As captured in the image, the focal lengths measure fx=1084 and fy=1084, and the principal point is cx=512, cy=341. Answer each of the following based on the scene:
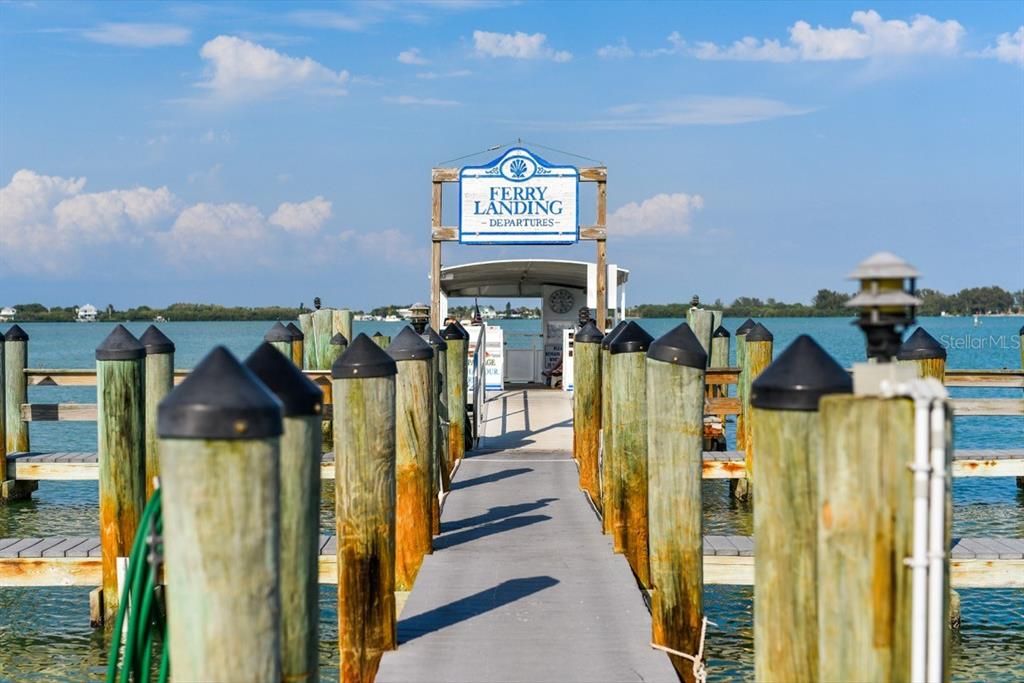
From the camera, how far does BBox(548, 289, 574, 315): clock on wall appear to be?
87.4 ft

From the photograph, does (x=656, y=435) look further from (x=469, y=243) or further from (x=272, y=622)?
(x=469, y=243)

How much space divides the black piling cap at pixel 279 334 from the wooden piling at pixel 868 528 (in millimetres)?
14441

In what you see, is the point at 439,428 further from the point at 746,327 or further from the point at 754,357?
the point at 746,327

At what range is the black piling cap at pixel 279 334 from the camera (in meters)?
17.5

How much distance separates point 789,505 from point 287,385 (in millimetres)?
2041

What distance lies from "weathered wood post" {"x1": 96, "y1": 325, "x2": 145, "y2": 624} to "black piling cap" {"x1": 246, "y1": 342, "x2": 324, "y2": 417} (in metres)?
5.21

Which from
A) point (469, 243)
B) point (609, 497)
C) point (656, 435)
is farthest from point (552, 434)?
point (656, 435)

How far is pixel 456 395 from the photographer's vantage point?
14.1 metres

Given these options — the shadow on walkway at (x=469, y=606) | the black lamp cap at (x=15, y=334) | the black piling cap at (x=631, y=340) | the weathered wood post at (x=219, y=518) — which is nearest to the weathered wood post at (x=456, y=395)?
the black piling cap at (x=631, y=340)

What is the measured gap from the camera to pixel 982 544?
950 cm

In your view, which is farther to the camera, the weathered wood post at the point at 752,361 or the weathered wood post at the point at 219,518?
the weathered wood post at the point at 752,361

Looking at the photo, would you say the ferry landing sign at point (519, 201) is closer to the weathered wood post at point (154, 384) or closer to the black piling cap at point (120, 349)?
the weathered wood post at point (154, 384)

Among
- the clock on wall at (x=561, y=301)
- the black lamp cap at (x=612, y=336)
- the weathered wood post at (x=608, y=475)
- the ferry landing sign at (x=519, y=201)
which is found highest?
the ferry landing sign at (x=519, y=201)

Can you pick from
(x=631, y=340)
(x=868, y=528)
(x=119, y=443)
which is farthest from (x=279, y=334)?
(x=868, y=528)
